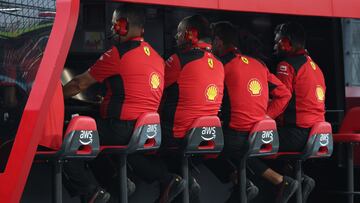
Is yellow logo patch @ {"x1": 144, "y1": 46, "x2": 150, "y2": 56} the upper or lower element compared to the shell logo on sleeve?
upper

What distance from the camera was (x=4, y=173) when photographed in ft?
19.6

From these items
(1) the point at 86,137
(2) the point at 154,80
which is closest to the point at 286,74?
(2) the point at 154,80

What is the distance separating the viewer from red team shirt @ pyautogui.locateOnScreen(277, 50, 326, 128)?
8406 millimetres

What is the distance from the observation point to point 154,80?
7270 mm

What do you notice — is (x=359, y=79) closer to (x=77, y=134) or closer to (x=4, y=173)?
(x=77, y=134)

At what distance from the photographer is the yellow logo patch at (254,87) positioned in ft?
26.3

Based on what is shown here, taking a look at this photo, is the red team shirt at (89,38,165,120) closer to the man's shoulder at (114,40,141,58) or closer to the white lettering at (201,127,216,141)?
the man's shoulder at (114,40,141,58)

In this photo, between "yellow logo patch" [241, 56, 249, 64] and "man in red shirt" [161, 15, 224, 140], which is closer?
"man in red shirt" [161, 15, 224, 140]

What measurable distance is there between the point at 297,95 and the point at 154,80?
1.61 m

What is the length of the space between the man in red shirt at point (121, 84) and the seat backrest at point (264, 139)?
927mm

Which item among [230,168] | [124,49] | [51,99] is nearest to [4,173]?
[51,99]

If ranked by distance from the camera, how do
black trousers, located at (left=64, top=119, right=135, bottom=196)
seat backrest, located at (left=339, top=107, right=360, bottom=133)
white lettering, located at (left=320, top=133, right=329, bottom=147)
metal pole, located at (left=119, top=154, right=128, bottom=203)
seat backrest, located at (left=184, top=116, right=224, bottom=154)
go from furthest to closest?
seat backrest, located at (left=339, top=107, right=360, bottom=133) → white lettering, located at (left=320, top=133, right=329, bottom=147) → seat backrest, located at (left=184, top=116, right=224, bottom=154) → metal pole, located at (left=119, top=154, right=128, bottom=203) → black trousers, located at (left=64, top=119, right=135, bottom=196)

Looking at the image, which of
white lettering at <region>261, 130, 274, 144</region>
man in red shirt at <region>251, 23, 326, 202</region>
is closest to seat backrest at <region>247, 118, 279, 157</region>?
white lettering at <region>261, 130, 274, 144</region>

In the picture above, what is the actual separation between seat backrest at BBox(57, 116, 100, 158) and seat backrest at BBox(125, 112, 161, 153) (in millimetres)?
357
